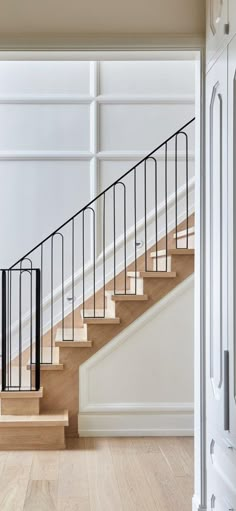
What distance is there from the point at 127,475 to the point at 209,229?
2.09 m

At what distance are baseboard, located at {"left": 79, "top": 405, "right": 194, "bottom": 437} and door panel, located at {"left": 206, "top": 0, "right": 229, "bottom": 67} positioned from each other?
337 cm

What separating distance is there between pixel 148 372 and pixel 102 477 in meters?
1.41

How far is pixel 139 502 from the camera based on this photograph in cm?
397

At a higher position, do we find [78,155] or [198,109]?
[78,155]

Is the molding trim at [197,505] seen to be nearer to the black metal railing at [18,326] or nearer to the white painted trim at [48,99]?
the black metal railing at [18,326]

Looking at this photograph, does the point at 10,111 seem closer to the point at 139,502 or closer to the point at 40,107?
the point at 40,107

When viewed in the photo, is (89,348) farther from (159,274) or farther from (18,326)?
(18,326)

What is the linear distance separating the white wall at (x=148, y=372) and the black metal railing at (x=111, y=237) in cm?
88

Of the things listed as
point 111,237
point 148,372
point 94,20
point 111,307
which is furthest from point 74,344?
point 94,20

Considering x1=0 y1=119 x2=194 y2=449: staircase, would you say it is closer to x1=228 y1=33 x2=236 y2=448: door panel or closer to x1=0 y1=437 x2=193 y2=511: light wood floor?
x1=0 y1=437 x2=193 y2=511: light wood floor

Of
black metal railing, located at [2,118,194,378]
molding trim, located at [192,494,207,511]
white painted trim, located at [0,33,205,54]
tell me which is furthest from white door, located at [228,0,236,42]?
black metal railing, located at [2,118,194,378]

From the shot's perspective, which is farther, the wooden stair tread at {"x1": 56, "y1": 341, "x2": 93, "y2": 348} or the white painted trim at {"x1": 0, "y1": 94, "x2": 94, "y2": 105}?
the white painted trim at {"x1": 0, "y1": 94, "x2": 94, "y2": 105}

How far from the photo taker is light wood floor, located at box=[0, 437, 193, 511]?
3959mm

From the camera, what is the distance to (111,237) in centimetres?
688
